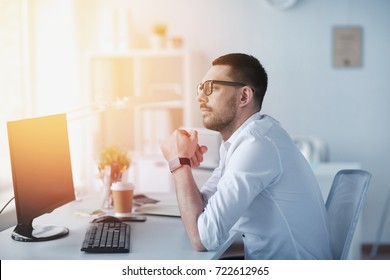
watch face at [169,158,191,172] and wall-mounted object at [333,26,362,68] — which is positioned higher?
wall-mounted object at [333,26,362,68]

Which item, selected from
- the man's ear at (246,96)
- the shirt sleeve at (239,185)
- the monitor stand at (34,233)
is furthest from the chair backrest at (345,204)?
the monitor stand at (34,233)

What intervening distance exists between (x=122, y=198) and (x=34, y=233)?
0.37 metres

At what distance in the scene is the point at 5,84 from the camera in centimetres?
254

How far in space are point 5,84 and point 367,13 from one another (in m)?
2.26

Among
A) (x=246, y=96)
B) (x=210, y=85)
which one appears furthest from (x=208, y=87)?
(x=246, y=96)

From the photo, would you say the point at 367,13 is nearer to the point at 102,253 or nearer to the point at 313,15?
the point at 313,15

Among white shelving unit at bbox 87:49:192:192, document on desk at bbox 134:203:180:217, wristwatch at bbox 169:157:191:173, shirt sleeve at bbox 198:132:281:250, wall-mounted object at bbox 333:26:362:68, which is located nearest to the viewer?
shirt sleeve at bbox 198:132:281:250

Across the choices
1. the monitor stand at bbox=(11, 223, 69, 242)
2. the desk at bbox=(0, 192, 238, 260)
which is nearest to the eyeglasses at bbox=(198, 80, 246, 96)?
the desk at bbox=(0, 192, 238, 260)

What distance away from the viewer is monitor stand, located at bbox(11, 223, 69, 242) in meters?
1.65

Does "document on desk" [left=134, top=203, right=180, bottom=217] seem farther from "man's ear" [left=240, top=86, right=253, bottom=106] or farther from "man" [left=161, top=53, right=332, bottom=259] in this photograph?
"man's ear" [left=240, top=86, right=253, bottom=106]

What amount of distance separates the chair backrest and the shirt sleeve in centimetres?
30

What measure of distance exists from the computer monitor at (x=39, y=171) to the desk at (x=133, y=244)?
0.16 feet

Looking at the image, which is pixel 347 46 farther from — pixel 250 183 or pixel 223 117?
pixel 250 183
